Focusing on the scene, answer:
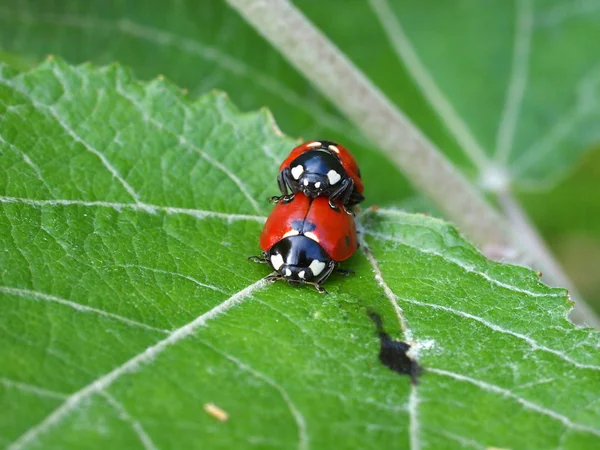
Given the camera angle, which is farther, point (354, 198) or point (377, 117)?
point (377, 117)

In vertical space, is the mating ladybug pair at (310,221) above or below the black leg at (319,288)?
above

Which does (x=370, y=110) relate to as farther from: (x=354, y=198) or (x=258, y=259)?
(x=258, y=259)

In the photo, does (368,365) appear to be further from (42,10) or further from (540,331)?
(42,10)

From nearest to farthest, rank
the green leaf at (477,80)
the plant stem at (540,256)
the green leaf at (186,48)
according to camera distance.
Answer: the plant stem at (540,256) → the green leaf at (186,48) → the green leaf at (477,80)

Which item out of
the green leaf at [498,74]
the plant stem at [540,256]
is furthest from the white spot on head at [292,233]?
the green leaf at [498,74]

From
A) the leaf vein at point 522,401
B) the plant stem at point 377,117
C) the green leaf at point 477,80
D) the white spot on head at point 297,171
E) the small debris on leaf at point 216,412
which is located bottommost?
the small debris on leaf at point 216,412

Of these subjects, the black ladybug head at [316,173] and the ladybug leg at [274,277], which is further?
the black ladybug head at [316,173]

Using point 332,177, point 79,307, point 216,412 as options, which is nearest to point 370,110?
point 332,177

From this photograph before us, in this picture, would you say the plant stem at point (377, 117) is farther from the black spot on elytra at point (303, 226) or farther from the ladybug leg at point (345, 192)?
the black spot on elytra at point (303, 226)
